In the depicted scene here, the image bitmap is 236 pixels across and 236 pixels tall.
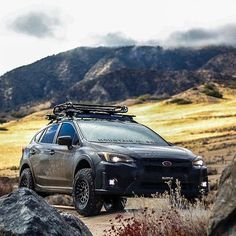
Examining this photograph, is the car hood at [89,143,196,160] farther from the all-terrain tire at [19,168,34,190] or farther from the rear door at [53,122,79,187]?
the all-terrain tire at [19,168,34,190]

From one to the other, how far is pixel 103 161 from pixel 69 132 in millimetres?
1827

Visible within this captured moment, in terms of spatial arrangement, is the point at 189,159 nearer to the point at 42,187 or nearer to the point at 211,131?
the point at 42,187

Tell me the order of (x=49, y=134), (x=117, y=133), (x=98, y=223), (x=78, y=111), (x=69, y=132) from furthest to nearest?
1. (x=49, y=134)
2. (x=78, y=111)
3. (x=69, y=132)
4. (x=117, y=133)
5. (x=98, y=223)

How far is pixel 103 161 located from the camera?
1127 cm

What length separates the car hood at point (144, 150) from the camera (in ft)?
36.8

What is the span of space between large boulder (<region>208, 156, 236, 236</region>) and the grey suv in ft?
13.4

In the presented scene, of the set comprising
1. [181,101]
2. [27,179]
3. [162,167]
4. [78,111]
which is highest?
[78,111]

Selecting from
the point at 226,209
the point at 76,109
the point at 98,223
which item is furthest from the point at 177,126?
the point at 226,209

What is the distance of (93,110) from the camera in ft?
45.5

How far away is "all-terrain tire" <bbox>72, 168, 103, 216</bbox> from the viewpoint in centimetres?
1138

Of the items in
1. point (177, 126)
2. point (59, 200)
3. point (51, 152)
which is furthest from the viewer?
point (177, 126)

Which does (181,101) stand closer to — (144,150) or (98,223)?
(144,150)

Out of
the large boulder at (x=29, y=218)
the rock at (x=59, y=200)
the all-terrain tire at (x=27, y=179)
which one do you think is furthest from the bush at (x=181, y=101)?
the large boulder at (x=29, y=218)

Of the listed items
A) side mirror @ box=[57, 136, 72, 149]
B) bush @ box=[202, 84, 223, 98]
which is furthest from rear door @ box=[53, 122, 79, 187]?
bush @ box=[202, 84, 223, 98]
